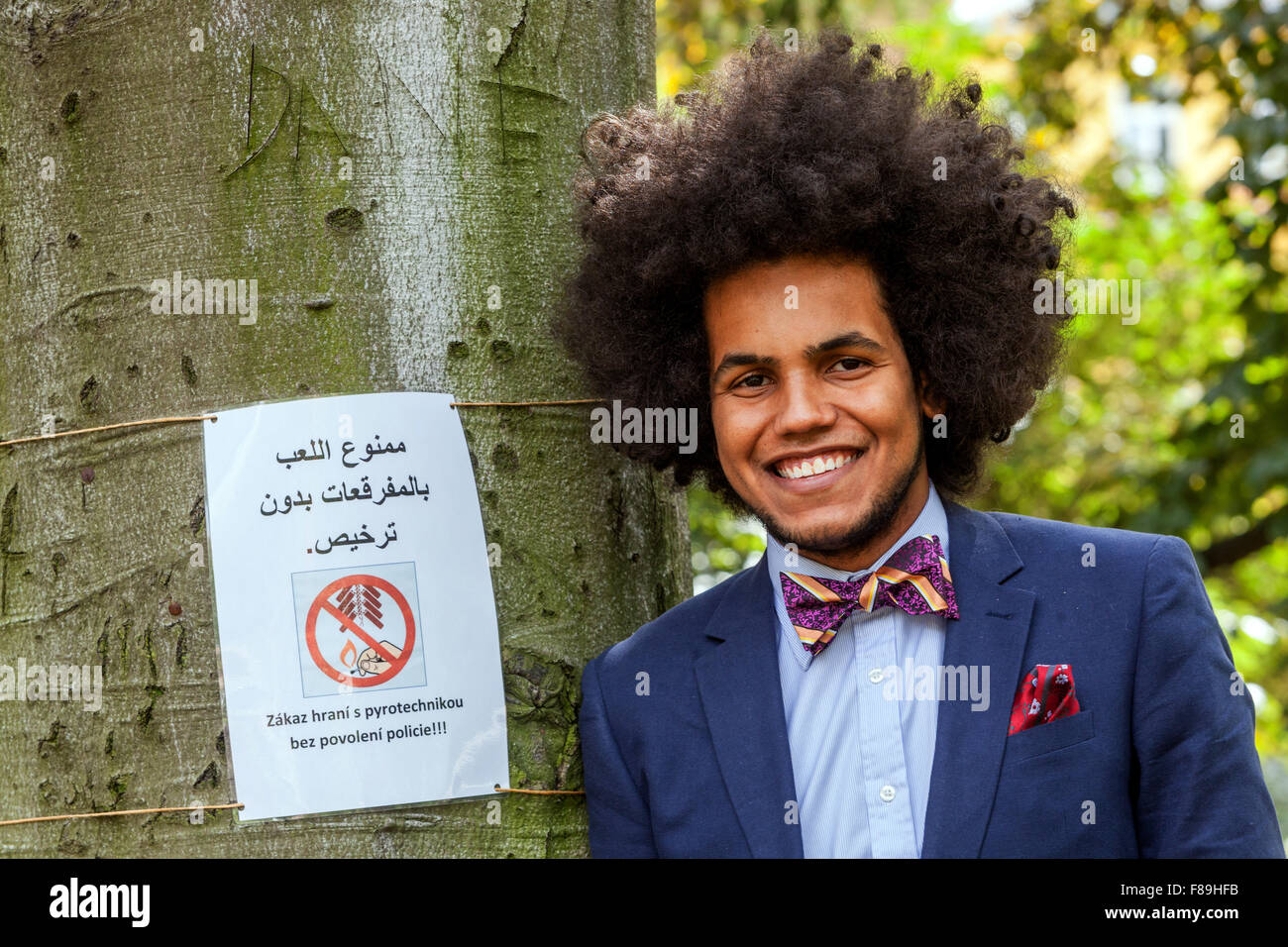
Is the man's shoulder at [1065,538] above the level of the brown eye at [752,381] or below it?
below

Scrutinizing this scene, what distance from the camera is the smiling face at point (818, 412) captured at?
2521mm

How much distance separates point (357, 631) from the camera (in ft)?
7.58

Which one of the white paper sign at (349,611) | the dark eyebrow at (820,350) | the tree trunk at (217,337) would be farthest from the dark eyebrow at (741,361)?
the white paper sign at (349,611)

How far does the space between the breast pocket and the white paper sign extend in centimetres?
87

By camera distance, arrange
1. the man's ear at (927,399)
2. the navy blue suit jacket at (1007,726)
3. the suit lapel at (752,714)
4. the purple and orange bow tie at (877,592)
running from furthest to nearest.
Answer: the man's ear at (927,399) < the purple and orange bow tie at (877,592) < the suit lapel at (752,714) < the navy blue suit jacket at (1007,726)

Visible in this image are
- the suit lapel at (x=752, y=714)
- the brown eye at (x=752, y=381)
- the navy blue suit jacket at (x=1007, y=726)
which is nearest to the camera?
the navy blue suit jacket at (x=1007, y=726)

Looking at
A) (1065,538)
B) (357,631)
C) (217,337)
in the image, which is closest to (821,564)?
(1065,538)

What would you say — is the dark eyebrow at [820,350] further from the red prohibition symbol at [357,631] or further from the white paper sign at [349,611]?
the red prohibition symbol at [357,631]

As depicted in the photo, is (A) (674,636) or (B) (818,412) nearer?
(B) (818,412)

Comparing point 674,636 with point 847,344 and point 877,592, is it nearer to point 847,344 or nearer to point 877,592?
point 877,592

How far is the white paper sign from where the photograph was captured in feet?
7.49

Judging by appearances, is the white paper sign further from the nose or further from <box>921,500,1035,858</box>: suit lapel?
<box>921,500,1035,858</box>: suit lapel

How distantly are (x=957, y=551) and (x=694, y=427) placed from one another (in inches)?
25.8

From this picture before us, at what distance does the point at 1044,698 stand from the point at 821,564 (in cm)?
50
